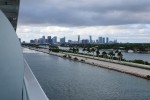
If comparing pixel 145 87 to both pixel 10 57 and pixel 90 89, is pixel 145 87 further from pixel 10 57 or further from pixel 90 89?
pixel 10 57

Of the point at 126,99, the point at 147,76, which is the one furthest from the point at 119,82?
the point at 126,99

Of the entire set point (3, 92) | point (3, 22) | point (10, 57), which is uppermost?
point (3, 22)

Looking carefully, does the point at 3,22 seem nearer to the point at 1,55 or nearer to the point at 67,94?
the point at 1,55

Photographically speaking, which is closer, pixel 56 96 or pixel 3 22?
pixel 3 22

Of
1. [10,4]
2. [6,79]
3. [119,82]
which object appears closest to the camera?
[6,79]

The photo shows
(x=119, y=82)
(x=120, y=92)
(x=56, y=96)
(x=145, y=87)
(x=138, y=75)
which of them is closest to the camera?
(x=56, y=96)

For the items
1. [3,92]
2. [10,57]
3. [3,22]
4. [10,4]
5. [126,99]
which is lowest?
[126,99]

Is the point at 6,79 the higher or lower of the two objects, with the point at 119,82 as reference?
higher

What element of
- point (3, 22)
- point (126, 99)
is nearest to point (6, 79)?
point (3, 22)

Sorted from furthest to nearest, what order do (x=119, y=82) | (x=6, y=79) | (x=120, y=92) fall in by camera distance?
(x=119, y=82)
(x=120, y=92)
(x=6, y=79)
